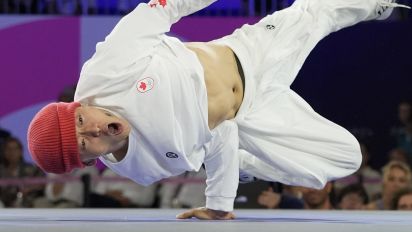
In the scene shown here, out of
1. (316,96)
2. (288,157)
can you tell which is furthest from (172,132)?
(316,96)

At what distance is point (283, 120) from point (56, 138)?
1063mm

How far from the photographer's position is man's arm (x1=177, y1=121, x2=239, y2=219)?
344 cm

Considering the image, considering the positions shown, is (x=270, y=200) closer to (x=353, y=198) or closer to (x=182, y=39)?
(x=353, y=198)

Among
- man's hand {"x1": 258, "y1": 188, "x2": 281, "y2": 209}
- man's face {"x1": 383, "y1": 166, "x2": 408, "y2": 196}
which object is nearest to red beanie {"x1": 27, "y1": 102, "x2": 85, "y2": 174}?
man's hand {"x1": 258, "y1": 188, "x2": 281, "y2": 209}

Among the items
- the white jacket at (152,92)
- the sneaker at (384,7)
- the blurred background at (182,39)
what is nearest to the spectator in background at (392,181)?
the blurred background at (182,39)

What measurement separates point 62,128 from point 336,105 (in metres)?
3.37

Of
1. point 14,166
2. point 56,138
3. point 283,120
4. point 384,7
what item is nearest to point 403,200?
point 384,7

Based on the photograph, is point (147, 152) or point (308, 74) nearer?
point (147, 152)

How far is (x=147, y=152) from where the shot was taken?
315 centimetres

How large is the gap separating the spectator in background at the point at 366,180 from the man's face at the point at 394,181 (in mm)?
367

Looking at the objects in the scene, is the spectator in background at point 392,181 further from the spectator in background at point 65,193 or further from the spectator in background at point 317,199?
the spectator in background at point 65,193

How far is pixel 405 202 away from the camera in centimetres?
491

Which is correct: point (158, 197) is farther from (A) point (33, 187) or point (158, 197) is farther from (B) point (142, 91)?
(B) point (142, 91)

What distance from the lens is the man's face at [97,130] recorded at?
2.98m
